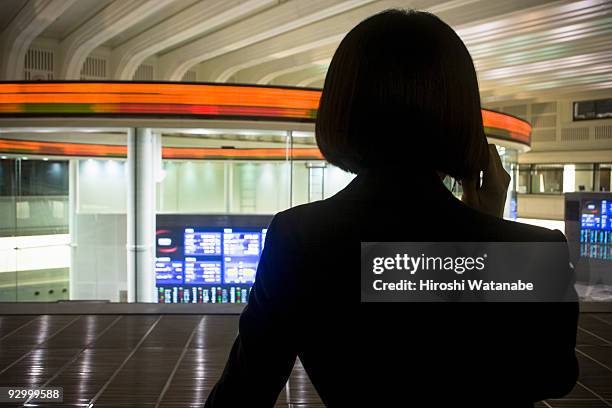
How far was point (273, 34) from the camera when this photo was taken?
1315 centimetres

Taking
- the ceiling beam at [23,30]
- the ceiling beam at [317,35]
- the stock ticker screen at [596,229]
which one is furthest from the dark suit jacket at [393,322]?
the ceiling beam at [23,30]

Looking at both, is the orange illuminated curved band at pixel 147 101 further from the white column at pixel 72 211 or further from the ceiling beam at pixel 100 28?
the ceiling beam at pixel 100 28

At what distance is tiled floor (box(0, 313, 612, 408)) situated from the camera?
199 centimetres

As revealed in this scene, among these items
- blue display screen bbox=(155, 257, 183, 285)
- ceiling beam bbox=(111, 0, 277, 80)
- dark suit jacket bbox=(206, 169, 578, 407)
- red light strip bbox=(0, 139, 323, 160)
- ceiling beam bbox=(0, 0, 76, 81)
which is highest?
ceiling beam bbox=(111, 0, 277, 80)

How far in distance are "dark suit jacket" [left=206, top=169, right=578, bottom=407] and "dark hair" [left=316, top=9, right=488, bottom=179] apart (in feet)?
0.11

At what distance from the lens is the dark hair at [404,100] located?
0.66 meters

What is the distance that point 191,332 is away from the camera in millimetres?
2752

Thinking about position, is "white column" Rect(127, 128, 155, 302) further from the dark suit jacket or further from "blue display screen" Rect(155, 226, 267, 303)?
the dark suit jacket

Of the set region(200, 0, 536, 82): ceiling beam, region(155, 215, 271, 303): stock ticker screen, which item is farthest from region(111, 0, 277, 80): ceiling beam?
region(155, 215, 271, 303): stock ticker screen

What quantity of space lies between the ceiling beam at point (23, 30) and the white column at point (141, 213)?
683 centimetres

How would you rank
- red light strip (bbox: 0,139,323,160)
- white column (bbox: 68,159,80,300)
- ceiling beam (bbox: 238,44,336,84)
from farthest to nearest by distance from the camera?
ceiling beam (bbox: 238,44,336,84) → white column (bbox: 68,159,80,300) → red light strip (bbox: 0,139,323,160)

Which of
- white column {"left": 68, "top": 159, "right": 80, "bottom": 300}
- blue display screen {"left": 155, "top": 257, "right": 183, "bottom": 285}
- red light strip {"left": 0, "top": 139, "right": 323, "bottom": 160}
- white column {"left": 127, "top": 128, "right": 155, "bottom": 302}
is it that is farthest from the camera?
white column {"left": 68, "top": 159, "right": 80, "bottom": 300}

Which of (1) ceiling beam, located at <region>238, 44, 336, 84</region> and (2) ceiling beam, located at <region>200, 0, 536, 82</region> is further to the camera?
(1) ceiling beam, located at <region>238, 44, 336, 84</region>

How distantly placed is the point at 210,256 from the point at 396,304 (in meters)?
4.78
